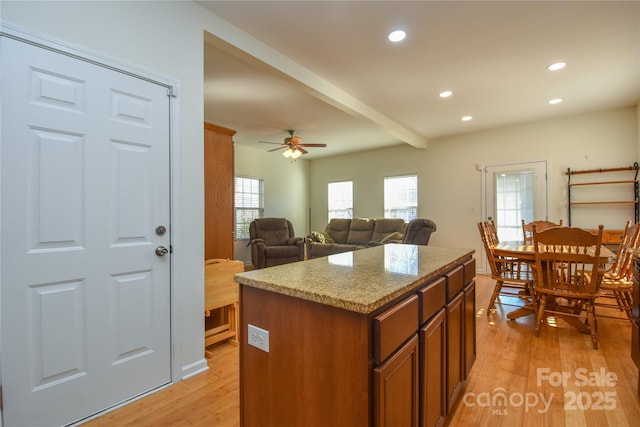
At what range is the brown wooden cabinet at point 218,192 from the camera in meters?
2.80

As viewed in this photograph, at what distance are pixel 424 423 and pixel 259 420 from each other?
0.64 metres

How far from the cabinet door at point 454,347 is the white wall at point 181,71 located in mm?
1556

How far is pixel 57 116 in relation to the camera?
148 cm

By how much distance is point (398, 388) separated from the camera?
974mm

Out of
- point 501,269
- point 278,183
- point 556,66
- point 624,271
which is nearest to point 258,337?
point 501,269

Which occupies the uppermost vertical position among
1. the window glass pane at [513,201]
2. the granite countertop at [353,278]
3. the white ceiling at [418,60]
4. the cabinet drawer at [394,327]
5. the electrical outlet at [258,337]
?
the white ceiling at [418,60]

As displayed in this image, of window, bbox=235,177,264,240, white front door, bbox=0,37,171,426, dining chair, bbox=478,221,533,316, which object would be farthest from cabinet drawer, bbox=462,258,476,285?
window, bbox=235,177,264,240

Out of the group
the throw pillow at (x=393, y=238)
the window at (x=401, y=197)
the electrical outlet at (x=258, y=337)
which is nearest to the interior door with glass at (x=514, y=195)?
the window at (x=401, y=197)

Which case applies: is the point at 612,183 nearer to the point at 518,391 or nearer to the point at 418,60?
the point at 418,60

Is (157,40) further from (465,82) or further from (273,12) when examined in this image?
(465,82)

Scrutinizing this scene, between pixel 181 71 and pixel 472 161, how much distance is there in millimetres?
5060

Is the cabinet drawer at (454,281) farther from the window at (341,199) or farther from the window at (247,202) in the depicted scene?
the window at (341,199)

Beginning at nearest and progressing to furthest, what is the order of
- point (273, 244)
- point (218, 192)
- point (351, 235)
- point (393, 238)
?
point (218, 192) < point (393, 238) < point (273, 244) < point (351, 235)

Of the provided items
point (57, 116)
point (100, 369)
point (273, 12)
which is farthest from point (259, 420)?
point (273, 12)
